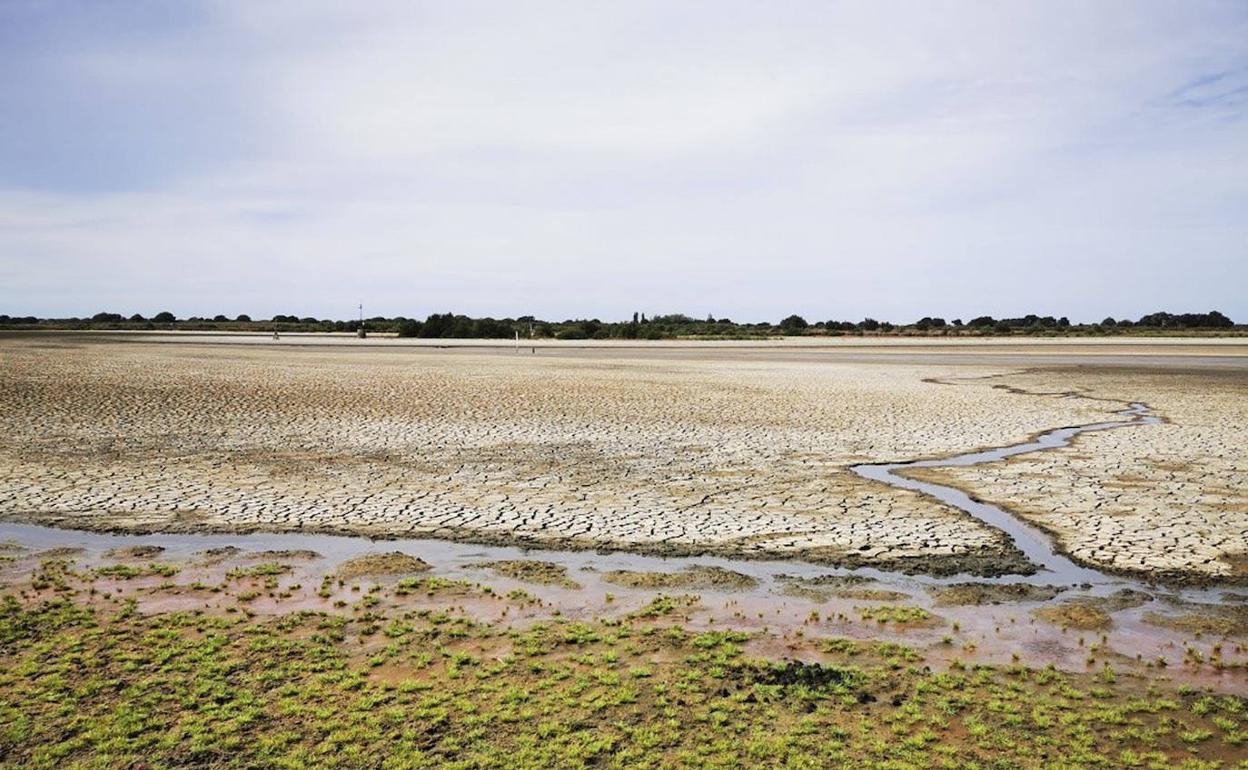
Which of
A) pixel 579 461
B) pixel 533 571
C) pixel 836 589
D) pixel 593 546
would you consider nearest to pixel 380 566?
pixel 533 571

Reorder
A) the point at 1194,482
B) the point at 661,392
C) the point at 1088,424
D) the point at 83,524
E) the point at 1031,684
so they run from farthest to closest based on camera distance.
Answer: the point at 661,392 → the point at 1088,424 → the point at 1194,482 → the point at 83,524 → the point at 1031,684

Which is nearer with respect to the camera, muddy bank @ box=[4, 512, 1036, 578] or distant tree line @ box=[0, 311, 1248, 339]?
muddy bank @ box=[4, 512, 1036, 578]

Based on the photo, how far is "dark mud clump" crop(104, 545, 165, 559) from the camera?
9.18 meters

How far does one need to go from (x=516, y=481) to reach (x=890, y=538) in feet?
20.0

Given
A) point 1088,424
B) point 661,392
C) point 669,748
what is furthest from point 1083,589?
point 661,392

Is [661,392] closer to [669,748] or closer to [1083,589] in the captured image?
[1083,589]

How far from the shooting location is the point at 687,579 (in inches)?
336

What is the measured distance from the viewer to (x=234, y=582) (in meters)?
8.31

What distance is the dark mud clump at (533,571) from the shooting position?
845cm

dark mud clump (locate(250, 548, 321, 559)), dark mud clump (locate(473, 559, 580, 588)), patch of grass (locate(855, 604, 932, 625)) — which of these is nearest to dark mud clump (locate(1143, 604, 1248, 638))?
patch of grass (locate(855, 604, 932, 625))

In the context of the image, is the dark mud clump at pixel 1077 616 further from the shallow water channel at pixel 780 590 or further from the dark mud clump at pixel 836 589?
the dark mud clump at pixel 836 589

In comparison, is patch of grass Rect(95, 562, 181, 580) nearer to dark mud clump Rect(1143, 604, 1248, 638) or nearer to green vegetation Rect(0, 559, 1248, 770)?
green vegetation Rect(0, 559, 1248, 770)

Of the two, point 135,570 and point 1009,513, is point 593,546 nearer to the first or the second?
point 135,570

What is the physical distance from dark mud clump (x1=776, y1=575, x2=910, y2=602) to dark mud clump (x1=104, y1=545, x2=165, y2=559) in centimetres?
706
